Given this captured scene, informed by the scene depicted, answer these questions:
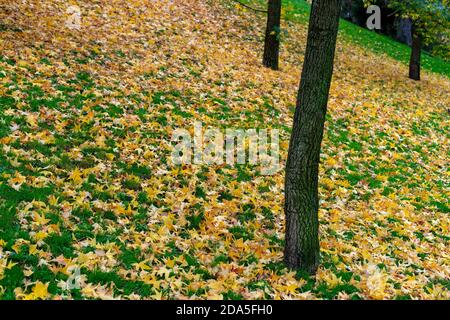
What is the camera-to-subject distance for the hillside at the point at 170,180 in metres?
4.67

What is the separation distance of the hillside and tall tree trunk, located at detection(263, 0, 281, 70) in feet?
1.49

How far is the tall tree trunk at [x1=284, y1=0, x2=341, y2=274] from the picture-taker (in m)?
4.86

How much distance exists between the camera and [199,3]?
51.8 ft

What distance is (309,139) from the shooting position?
501 cm

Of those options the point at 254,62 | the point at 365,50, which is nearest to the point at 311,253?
the point at 254,62

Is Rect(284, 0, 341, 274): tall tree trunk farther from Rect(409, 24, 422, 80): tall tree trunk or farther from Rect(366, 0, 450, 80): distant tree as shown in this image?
Rect(409, 24, 422, 80): tall tree trunk

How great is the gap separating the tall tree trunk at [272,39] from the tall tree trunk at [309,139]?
742 cm

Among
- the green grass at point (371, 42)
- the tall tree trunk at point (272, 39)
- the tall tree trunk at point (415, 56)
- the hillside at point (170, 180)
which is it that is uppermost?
the green grass at point (371, 42)

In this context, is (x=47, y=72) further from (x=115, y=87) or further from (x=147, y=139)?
(x=147, y=139)

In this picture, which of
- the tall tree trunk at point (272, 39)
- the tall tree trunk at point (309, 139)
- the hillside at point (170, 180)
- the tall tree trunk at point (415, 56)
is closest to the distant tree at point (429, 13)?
the tall tree trunk at point (415, 56)

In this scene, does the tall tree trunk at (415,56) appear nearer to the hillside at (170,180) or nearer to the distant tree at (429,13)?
the distant tree at (429,13)

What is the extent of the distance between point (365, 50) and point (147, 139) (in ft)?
51.9

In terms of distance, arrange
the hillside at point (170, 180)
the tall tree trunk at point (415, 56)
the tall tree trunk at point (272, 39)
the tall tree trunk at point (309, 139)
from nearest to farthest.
A: the hillside at point (170, 180)
the tall tree trunk at point (309, 139)
the tall tree trunk at point (272, 39)
the tall tree trunk at point (415, 56)

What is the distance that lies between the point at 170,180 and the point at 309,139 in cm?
230
